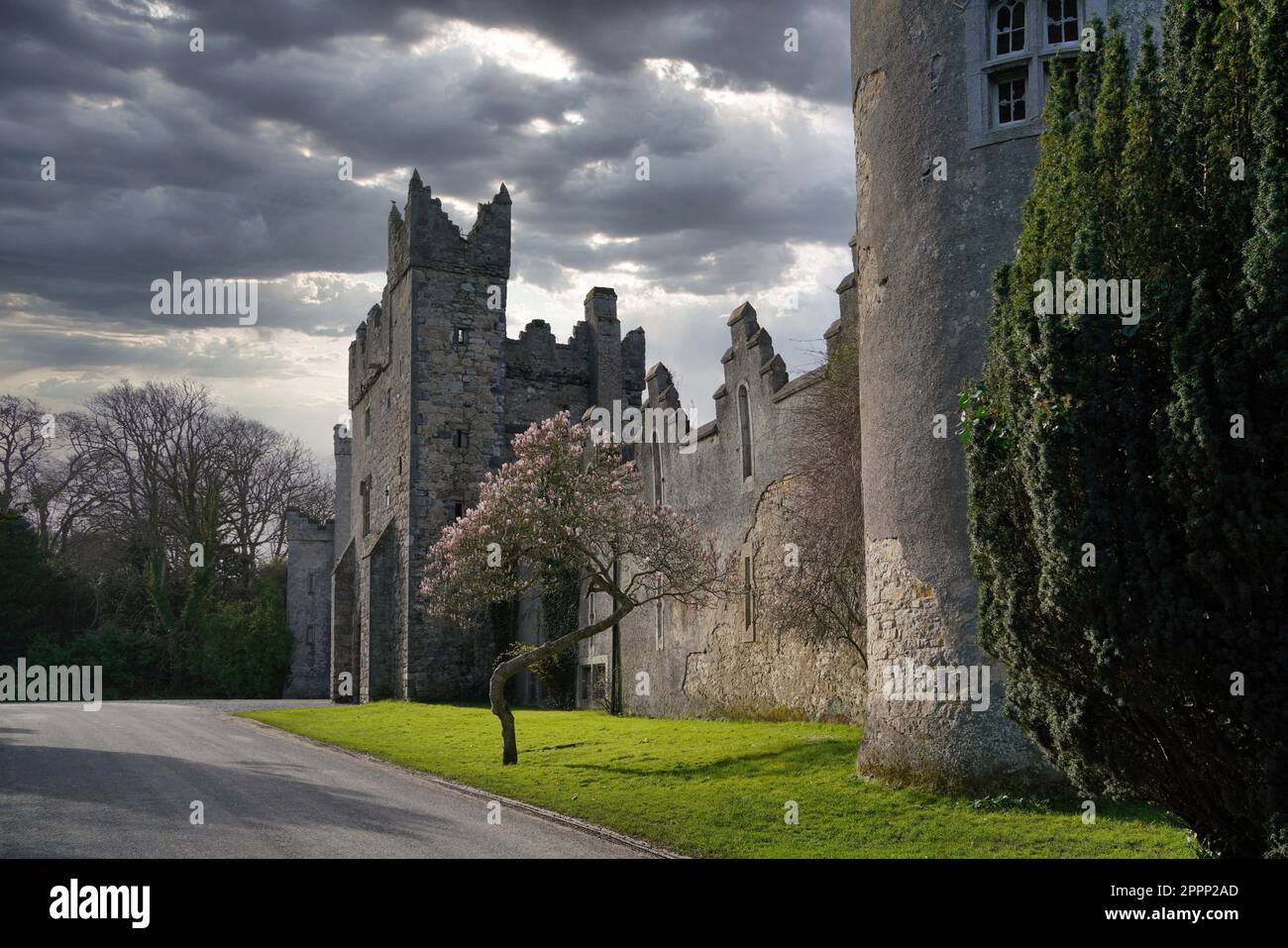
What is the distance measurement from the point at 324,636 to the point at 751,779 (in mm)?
33674

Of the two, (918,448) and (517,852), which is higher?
(918,448)

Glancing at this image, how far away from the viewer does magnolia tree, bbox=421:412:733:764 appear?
15.5 meters

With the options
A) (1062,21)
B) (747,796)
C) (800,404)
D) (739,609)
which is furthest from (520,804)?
(1062,21)

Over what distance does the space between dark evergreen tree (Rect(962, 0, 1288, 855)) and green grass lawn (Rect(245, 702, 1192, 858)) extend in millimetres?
1668

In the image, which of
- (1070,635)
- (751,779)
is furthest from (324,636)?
(1070,635)

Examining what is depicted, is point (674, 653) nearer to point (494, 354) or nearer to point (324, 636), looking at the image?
point (494, 354)

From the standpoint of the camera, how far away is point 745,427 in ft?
62.6

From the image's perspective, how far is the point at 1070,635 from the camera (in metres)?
6.66

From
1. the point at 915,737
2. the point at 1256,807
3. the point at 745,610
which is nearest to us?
the point at 1256,807

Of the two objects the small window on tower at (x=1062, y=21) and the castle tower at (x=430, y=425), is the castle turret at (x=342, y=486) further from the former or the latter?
the small window on tower at (x=1062, y=21)

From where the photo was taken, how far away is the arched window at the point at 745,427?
19.0 metres

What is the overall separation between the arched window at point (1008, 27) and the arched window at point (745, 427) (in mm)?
9015

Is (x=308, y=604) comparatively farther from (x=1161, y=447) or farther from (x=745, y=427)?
(x=1161, y=447)

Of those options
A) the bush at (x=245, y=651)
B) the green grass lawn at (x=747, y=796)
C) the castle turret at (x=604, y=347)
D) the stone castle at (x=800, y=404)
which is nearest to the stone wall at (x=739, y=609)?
the stone castle at (x=800, y=404)
